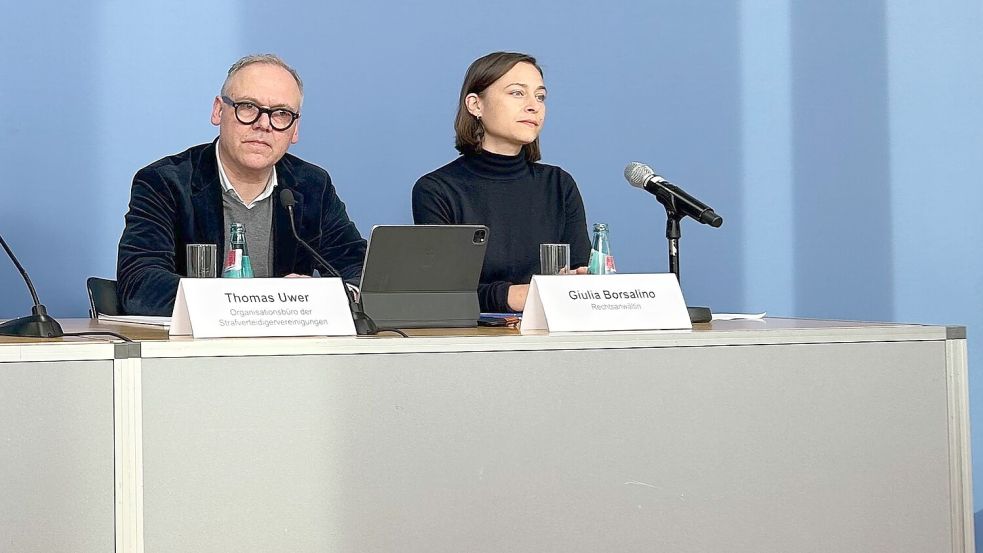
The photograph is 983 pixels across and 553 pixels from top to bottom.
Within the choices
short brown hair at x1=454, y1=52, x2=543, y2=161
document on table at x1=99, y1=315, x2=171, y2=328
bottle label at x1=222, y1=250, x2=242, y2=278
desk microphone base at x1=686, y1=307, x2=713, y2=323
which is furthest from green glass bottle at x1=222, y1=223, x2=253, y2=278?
short brown hair at x1=454, y1=52, x2=543, y2=161

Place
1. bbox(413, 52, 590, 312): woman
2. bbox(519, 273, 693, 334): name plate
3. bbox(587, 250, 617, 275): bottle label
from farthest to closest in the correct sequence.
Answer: bbox(413, 52, 590, 312): woman < bbox(587, 250, 617, 275): bottle label < bbox(519, 273, 693, 334): name plate

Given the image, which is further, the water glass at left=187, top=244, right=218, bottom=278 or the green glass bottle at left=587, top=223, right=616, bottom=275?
the green glass bottle at left=587, top=223, right=616, bottom=275

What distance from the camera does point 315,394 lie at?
4.49 ft

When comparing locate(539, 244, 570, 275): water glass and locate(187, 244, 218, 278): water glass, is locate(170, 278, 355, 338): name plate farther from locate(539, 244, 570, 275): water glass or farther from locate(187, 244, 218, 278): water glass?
locate(539, 244, 570, 275): water glass

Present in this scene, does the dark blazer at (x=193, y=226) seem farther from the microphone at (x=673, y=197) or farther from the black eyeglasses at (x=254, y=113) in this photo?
the microphone at (x=673, y=197)

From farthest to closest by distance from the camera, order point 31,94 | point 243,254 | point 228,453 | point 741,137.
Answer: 1. point 741,137
2. point 31,94
3. point 243,254
4. point 228,453

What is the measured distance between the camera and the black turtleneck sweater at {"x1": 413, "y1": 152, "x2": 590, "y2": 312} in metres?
2.57

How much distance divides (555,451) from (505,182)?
1280 millimetres

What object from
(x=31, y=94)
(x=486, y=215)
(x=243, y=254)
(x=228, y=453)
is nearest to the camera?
(x=228, y=453)

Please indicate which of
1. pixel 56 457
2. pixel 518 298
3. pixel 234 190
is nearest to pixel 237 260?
pixel 56 457

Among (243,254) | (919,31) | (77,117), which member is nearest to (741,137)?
(919,31)

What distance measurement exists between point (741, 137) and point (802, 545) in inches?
81.6

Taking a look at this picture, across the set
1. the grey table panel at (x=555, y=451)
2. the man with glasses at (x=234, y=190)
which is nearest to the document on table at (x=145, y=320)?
the man with glasses at (x=234, y=190)

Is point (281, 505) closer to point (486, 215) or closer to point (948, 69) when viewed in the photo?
point (486, 215)
